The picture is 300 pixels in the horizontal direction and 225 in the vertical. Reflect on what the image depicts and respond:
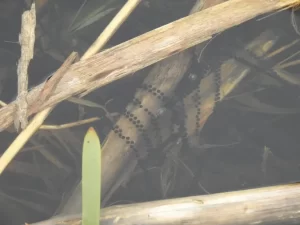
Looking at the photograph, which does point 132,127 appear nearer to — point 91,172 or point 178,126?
point 178,126

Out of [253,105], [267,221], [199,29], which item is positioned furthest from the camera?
[253,105]

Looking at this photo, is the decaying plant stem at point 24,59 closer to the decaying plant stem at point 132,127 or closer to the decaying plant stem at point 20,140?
the decaying plant stem at point 20,140

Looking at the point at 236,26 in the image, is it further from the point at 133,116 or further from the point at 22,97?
the point at 22,97

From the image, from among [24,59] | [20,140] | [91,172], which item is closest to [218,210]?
[91,172]

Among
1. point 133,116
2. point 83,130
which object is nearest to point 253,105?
point 133,116

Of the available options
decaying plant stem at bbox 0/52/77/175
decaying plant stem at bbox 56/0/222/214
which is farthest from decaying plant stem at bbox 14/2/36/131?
decaying plant stem at bbox 56/0/222/214

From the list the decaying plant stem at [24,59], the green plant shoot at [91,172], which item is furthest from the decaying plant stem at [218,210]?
the decaying plant stem at [24,59]
